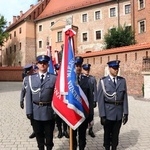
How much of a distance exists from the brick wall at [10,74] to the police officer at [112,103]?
3011cm

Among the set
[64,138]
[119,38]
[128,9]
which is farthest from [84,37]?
[64,138]

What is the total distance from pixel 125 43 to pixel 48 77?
76.3ft

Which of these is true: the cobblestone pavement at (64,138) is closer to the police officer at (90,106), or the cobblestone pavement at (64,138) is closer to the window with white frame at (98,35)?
the police officer at (90,106)

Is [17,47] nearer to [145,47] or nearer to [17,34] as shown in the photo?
[17,34]

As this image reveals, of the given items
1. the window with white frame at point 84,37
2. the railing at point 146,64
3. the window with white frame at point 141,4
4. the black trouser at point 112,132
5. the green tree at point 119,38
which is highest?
the window with white frame at point 141,4

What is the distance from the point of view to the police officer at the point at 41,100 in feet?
14.6

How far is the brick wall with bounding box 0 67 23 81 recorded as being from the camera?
33.3 meters

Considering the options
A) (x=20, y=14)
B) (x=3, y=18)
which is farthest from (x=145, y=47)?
(x=20, y=14)

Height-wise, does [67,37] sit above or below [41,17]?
below

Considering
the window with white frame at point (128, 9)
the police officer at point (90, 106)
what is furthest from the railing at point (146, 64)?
the window with white frame at point (128, 9)

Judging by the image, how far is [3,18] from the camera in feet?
134

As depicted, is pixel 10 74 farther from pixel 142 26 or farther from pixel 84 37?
pixel 142 26

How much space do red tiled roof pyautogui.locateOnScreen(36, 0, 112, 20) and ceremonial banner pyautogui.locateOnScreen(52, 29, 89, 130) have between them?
33009mm

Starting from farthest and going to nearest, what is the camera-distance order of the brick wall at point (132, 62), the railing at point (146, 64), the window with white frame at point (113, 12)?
the window with white frame at point (113, 12)
the brick wall at point (132, 62)
the railing at point (146, 64)
